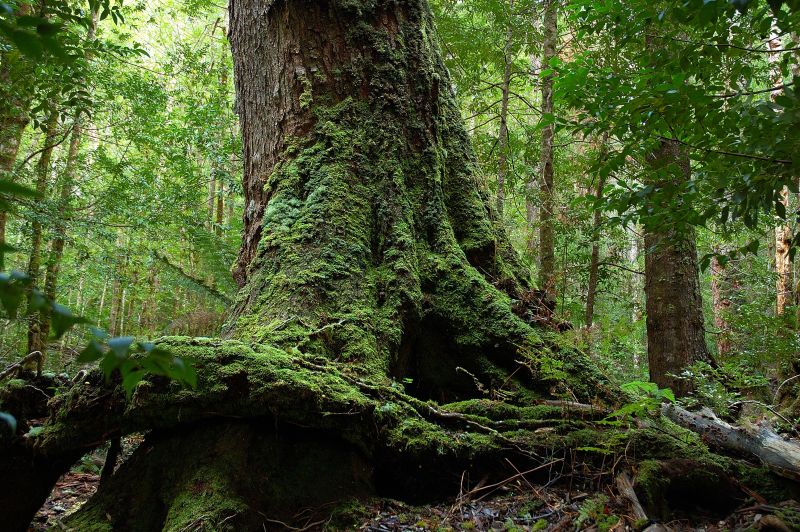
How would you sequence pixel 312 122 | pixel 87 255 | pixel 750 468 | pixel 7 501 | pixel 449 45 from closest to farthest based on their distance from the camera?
pixel 7 501 → pixel 750 468 → pixel 312 122 → pixel 449 45 → pixel 87 255

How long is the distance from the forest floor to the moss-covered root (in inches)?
4.2

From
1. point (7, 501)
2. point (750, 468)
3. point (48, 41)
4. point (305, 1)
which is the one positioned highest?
point (305, 1)

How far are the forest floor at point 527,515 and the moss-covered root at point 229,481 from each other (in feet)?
0.35

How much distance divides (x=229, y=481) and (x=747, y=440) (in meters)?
2.78

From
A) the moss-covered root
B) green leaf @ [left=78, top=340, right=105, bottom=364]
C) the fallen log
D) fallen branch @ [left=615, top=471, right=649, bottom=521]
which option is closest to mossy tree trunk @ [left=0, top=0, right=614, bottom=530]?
the moss-covered root

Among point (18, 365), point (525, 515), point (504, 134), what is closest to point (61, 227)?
point (18, 365)

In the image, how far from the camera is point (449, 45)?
9633 mm

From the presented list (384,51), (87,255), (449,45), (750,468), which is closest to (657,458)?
(750,468)

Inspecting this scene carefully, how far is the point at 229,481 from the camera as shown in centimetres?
232

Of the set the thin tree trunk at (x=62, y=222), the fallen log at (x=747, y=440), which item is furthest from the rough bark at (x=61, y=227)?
the fallen log at (x=747, y=440)

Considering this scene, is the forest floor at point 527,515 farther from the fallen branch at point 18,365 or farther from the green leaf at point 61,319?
the green leaf at point 61,319

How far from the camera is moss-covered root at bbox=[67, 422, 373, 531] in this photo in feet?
7.43

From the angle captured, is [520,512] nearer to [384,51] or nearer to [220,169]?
[384,51]

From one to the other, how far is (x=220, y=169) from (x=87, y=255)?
3.38 m
